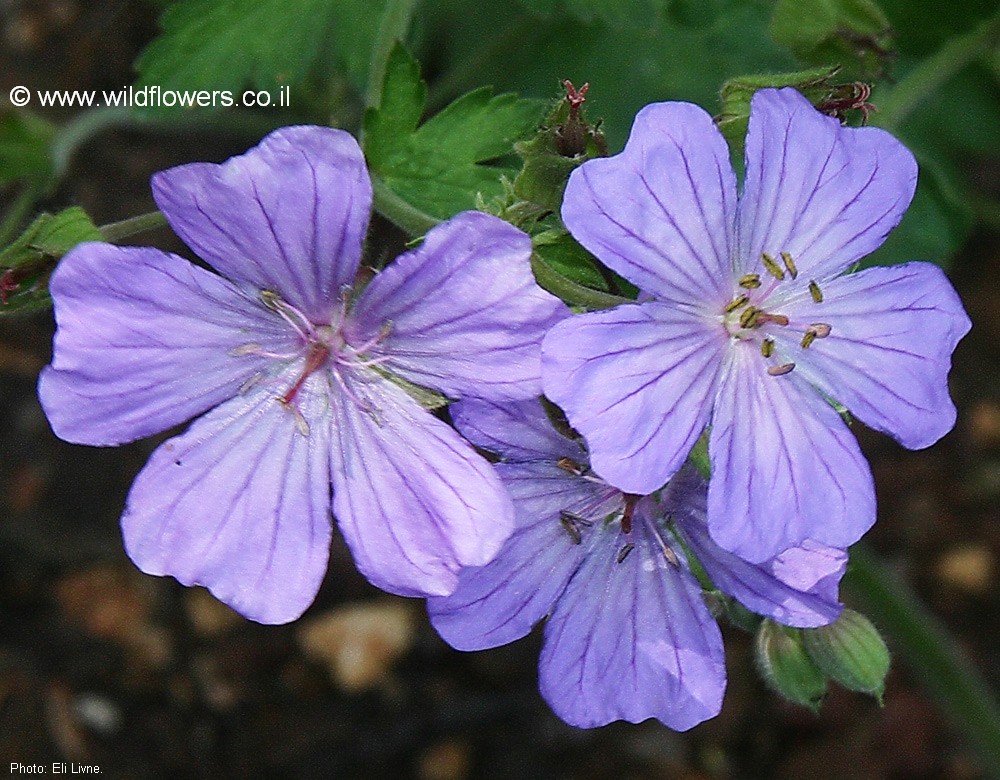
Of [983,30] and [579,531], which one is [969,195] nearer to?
[983,30]

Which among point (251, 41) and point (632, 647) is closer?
point (632, 647)

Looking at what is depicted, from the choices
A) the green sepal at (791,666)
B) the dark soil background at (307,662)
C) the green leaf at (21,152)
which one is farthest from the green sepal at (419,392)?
the dark soil background at (307,662)

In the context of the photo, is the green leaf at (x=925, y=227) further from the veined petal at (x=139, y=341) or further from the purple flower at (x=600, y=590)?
the veined petal at (x=139, y=341)

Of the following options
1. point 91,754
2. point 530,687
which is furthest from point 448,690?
point 91,754

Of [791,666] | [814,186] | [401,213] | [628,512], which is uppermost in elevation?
[814,186]

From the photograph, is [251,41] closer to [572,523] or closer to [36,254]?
[36,254]

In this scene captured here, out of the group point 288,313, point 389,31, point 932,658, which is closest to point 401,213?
point 288,313

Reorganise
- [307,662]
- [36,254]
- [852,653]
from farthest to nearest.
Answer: [307,662], [852,653], [36,254]
